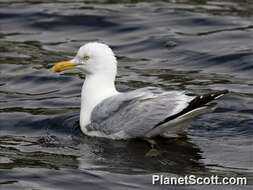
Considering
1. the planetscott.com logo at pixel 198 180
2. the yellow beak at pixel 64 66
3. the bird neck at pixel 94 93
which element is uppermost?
the yellow beak at pixel 64 66

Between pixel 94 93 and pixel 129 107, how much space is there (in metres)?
0.88

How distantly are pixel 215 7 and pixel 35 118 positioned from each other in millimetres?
6516

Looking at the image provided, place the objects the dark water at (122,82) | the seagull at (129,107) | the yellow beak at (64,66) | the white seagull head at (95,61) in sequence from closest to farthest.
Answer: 1. the dark water at (122,82)
2. the seagull at (129,107)
3. the white seagull head at (95,61)
4. the yellow beak at (64,66)

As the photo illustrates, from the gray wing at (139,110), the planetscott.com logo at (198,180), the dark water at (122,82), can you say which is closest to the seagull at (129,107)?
the gray wing at (139,110)

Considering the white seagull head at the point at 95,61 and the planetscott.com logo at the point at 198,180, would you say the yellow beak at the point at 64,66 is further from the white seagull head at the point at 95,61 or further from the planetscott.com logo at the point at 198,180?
the planetscott.com logo at the point at 198,180

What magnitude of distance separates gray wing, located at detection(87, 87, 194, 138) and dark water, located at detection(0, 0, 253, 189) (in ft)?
0.71

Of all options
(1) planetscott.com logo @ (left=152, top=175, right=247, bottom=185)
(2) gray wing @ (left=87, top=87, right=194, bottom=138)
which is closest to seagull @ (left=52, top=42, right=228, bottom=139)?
(2) gray wing @ (left=87, top=87, right=194, bottom=138)

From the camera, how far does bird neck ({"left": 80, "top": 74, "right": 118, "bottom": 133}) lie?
11.3 metres

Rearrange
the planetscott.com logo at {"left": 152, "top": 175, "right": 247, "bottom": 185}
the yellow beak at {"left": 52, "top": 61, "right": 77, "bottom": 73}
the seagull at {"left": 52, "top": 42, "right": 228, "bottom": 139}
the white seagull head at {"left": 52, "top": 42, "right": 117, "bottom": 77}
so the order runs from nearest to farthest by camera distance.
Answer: the planetscott.com logo at {"left": 152, "top": 175, "right": 247, "bottom": 185}
the seagull at {"left": 52, "top": 42, "right": 228, "bottom": 139}
the white seagull head at {"left": 52, "top": 42, "right": 117, "bottom": 77}
the yellow beak at {"left": 52, "top": 61, "right": 77, "bottom": 73}

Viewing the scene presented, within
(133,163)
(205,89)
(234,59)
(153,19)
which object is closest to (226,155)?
(133,163)

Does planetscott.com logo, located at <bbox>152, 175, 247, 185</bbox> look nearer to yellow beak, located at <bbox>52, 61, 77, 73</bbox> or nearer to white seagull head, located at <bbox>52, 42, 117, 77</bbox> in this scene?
white seagull head, located at <bbox>52, 42, 117, 77</bbox>

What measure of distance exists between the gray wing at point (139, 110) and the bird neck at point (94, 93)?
1.27 feet

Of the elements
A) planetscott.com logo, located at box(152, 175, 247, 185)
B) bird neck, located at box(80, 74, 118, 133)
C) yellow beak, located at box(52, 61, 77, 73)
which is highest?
yellow beak, located at box(52, 61, 77, 73)

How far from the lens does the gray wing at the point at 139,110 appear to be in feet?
34.4
